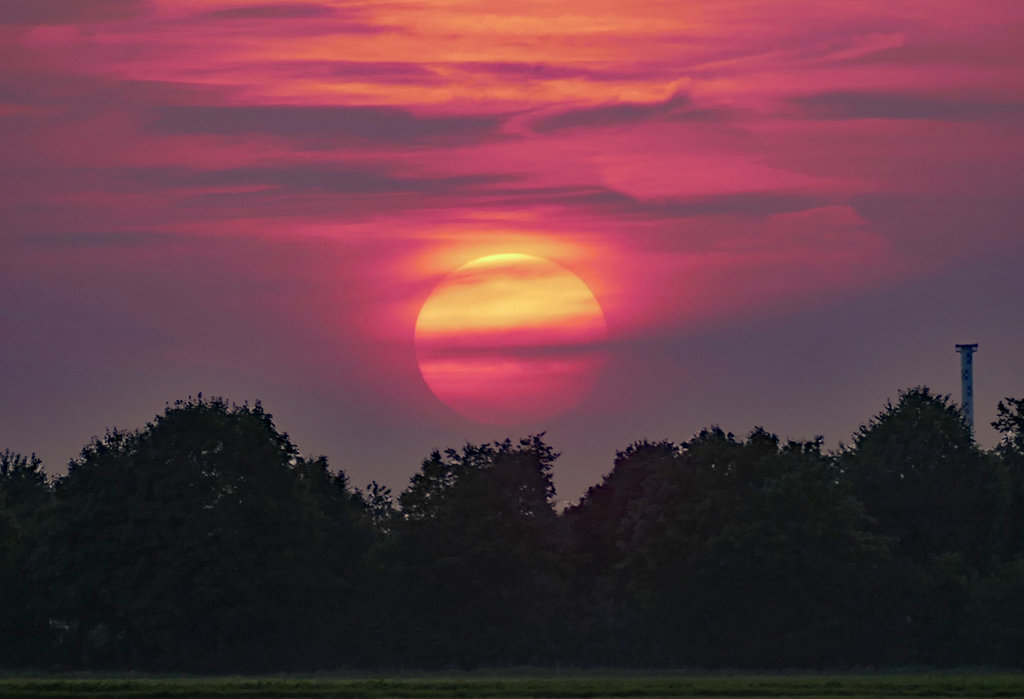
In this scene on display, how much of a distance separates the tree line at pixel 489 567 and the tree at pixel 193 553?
110mm

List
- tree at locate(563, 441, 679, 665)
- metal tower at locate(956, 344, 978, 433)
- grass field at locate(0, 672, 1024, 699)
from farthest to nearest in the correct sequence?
1. metal tower at locate(956, 344, 978, 433)
2. tree at locate(563, 441, 679, 665)
3. grass field at locate(0, 672, 1024, 699)

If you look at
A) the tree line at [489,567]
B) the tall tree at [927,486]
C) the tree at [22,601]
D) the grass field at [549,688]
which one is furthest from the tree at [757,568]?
the tree at [22,601]

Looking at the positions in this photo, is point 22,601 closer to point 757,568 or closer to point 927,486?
point 757,568

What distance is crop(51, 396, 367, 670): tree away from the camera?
8956cm

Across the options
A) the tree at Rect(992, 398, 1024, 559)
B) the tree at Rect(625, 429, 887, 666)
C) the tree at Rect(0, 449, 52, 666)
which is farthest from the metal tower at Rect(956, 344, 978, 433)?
the tree at Rect(0, 449, 52, 666)

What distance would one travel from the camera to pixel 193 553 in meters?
89.7

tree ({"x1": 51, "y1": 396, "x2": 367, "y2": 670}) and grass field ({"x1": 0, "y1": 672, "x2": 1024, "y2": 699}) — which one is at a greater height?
tree ({"x1": 51, "y1": 396, "x2": 367, "y2": 670})

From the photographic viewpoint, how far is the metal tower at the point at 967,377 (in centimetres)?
13700

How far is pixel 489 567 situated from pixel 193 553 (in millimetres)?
15482

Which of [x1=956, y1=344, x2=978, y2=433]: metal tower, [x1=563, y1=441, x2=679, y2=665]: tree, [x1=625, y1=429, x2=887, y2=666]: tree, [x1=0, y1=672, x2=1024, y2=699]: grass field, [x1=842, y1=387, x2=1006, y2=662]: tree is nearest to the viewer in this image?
[x1=0, y1=672, x2=1024, y2=699]: grass field

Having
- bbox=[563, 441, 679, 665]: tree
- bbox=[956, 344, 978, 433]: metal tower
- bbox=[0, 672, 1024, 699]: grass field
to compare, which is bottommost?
bbox=[0, 672, 1024, 699]: grass field

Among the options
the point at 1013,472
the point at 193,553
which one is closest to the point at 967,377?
the point at 1013,472

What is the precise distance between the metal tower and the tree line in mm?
36842

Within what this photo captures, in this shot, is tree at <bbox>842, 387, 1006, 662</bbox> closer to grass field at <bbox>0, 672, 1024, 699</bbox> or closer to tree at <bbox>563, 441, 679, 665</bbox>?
tree at <bbox>563, 441, 679, 665</bbox>
